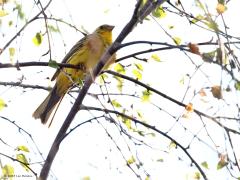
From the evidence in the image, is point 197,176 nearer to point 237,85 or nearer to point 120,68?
point 237,85

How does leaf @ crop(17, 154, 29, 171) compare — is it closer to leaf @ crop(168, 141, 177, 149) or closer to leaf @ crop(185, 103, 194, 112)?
leaf @ crop(168, 141, 177, 149)

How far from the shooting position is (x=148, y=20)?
378 cm

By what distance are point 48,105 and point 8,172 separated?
163 centimetres

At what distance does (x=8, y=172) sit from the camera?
390 cm

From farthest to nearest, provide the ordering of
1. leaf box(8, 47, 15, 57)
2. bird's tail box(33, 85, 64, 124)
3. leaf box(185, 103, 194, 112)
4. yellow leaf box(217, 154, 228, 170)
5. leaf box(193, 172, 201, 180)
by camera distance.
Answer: bird's tail box(33, 85, 64, 124) < leaf box(193, 172, 201, 180) < leaf box(8, 47, 15, 57) < leaf box(185, 103, 194, 112) < yellow leaf box(217, 154, 228, 170)

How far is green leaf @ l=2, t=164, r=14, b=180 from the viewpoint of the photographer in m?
3.84

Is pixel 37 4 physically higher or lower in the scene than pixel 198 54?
higher

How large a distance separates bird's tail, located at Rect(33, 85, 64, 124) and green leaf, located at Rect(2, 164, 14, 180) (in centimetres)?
139

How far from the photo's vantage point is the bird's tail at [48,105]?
17.7 ft

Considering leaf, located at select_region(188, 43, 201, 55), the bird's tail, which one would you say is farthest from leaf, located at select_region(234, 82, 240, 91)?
the bird's tail

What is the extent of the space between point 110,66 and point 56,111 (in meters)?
1.19

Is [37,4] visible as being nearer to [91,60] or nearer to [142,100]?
[142,100]

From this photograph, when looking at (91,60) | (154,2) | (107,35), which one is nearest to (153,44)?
(154,2)

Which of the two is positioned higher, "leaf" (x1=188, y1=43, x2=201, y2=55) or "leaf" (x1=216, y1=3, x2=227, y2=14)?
"leaf" (x1=216, y1=3, x2=227, y2=14)
